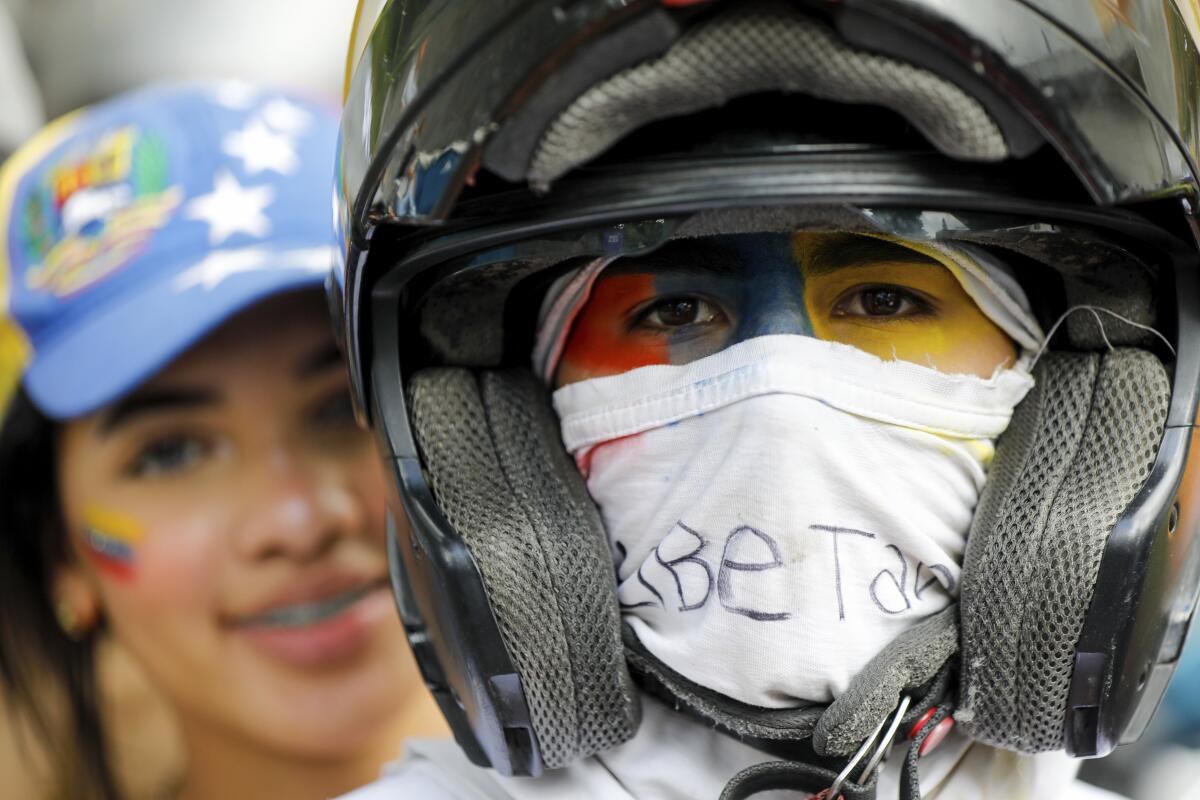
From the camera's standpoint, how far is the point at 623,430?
104 cm

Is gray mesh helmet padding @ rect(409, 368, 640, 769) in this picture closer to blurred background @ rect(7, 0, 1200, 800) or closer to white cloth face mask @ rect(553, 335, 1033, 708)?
white cloth face mask @ rect(553, 335, 1033, 708)

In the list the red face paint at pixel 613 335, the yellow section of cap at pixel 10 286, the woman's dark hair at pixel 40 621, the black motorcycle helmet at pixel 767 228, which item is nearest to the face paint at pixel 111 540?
the woman's dark hair at pixel 40 621

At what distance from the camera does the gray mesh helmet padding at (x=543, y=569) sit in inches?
39.6

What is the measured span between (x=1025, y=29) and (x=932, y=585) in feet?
1.42

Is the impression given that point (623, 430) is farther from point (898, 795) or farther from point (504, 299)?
point (898, 795)

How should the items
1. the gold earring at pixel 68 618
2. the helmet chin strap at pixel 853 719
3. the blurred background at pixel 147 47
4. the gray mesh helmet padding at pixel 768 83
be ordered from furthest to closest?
the blurred background at pixel 147 47, the gold earring at pixel 68 618, the helmet chin strap at pixel 853 719, the gray mesh helmet padding at pixel 768 83

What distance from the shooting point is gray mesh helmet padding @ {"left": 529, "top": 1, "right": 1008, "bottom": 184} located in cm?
82

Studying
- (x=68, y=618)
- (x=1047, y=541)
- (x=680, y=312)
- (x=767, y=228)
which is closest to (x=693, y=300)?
(x=680, y=312)

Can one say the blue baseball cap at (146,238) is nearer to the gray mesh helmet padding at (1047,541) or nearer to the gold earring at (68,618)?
the gold earring at (68,618)

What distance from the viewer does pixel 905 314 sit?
1.01 metres

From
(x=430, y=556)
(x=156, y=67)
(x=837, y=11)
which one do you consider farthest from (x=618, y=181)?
(x=156, y=67)

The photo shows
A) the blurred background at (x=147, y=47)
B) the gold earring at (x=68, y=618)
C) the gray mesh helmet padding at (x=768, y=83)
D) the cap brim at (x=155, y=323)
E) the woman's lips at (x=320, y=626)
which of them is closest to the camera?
the gray mesh helmet padding at (x=768, y=83)

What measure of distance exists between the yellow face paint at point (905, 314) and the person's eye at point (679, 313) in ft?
0.27

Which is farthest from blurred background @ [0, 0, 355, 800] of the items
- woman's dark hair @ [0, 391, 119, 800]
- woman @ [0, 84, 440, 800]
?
woman's dark hair @ [0, 391, 119, 800]
